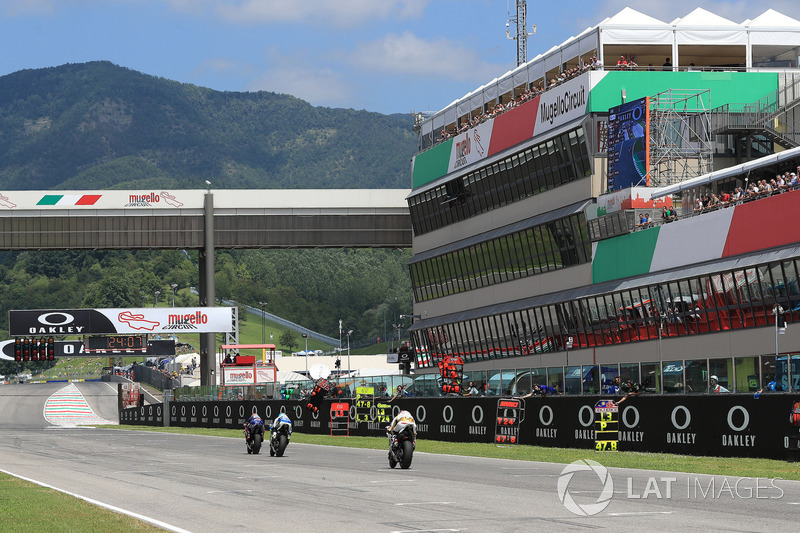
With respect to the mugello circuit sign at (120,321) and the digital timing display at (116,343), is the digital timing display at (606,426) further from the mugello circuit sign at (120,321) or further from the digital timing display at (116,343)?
the digital timing display at (116,343)

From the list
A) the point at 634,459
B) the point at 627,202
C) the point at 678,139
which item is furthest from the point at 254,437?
the point at 678,139

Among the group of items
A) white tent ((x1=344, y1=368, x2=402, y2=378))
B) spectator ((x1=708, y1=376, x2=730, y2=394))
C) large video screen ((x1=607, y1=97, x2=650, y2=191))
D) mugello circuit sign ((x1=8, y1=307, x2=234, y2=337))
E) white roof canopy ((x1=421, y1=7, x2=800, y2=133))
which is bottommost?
spectator ((x1=708, y1=376, x2=730, y2=394))

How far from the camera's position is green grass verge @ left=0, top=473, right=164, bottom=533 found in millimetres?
16031

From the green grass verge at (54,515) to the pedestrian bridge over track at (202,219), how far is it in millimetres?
67759

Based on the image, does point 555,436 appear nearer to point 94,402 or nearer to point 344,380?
point 344,380

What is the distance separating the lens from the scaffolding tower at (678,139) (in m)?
57.9

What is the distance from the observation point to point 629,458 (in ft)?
91.8

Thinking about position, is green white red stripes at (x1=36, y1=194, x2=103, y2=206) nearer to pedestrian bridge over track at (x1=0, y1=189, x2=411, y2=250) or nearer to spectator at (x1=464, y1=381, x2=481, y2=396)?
pedestrian bridge over track at (x1=0, y1=189, x2=411, y2=250)

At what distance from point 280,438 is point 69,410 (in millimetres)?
74763

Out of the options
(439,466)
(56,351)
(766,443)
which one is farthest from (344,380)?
(56,351)

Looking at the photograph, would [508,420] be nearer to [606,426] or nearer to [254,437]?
[606,426]

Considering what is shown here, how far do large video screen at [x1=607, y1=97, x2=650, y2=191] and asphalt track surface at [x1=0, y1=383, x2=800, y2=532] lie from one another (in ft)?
89.2

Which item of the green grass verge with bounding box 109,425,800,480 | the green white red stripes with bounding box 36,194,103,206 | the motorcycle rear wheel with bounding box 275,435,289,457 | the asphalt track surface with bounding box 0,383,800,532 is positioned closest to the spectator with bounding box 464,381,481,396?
the green grass verge with bounding box 109,425,800,480

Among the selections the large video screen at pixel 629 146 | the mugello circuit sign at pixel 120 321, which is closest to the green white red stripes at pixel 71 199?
the mugello circuit sign at pixel 120 321
